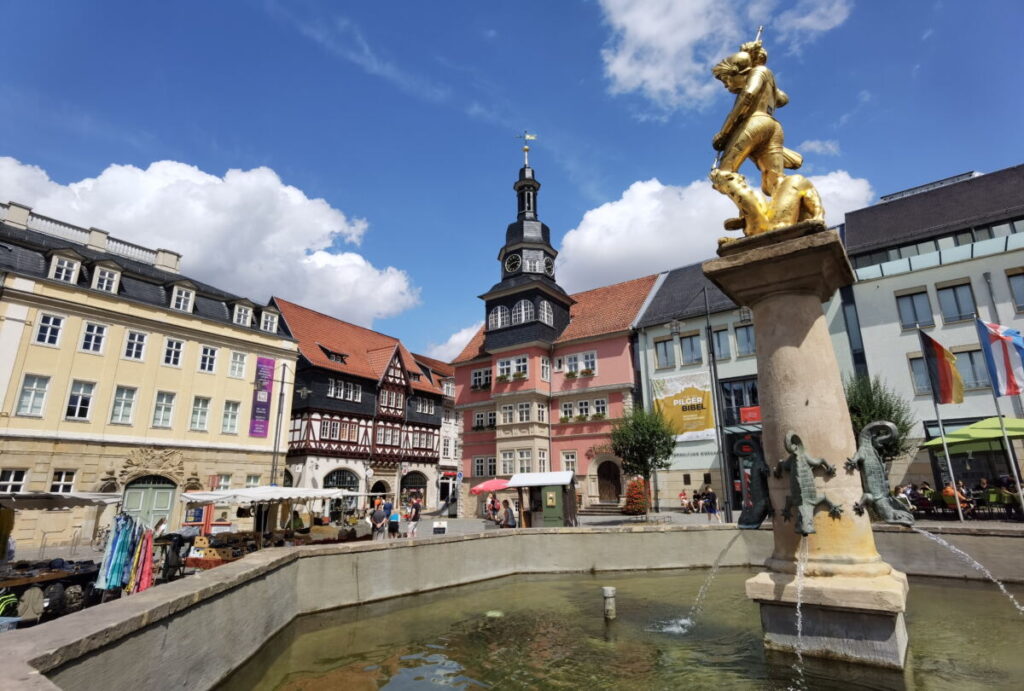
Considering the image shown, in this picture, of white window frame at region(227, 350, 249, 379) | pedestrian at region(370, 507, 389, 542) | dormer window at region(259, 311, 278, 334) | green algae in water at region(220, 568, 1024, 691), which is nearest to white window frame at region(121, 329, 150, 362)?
white window frame at region(227, 350, 249, 379)

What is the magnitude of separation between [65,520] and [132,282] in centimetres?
1233

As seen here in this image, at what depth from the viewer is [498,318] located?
3988cm

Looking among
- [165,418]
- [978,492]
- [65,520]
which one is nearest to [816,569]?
[978,492]

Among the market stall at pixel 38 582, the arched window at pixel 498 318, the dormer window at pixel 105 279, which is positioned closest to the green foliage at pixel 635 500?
the arched window at pixel 498 318

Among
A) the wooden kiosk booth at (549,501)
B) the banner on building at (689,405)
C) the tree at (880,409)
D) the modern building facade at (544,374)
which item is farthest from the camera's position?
the modern building facade at (544,374)

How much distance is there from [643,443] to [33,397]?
2803 cm

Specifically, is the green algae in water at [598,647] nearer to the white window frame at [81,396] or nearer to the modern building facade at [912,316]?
the modern building facade at [912,316]

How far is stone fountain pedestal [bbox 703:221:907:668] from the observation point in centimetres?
517

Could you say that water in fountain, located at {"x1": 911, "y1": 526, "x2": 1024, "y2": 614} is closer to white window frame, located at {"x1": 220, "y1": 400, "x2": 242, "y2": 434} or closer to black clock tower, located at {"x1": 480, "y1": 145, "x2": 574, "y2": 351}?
black clock tower, located at {"x1": 480, "y1": 145, "x2": 574, "y2": 351}

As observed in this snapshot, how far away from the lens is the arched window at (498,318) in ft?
129

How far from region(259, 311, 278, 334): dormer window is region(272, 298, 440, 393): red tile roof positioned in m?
4.34

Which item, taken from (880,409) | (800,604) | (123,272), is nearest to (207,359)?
(123,272)

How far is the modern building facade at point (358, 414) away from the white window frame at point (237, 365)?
4.19 metres

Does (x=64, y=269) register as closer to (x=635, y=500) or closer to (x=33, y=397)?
(x=33, y=397)
